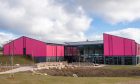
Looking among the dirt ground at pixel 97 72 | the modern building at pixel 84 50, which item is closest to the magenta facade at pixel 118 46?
the modern building at pixel 84 50

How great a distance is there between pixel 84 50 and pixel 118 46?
16.6 m

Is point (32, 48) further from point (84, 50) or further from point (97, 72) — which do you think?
point (97, 72)

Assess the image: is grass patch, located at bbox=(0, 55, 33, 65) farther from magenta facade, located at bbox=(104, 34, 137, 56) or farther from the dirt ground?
magenta facade, located at bbox=(104, 34, 137, 56)

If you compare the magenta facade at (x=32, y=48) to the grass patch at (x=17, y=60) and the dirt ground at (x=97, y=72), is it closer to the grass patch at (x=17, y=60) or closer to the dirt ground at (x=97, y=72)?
the grass patch at (x=17, y=60)

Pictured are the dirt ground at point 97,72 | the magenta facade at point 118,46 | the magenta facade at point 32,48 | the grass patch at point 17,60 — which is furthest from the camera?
the magenta facade at point 32,48

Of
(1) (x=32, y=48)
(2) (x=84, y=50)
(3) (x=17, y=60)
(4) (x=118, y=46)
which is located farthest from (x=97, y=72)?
(2) (x=84, y=50)

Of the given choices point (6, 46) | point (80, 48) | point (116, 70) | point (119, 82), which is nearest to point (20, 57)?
point (6, 46)

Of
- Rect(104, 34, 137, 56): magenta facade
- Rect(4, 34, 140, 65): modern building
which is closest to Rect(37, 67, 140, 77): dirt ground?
Rect(104, 34, 137, 56): magenta facade

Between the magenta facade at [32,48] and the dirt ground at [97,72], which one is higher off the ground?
the magenta facade at [32,48]

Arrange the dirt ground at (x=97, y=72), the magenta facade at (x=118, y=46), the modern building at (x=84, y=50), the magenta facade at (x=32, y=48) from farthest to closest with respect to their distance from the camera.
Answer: the magenta facade at (x=32, y=48) → the modern building at (x=84, y=50) → the magenta facade at (x=118, y=46) → the dirt ground at (x=97, y=72)

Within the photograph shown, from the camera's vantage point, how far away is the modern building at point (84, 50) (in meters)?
95.9

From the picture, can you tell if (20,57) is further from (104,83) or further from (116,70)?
(104,83)

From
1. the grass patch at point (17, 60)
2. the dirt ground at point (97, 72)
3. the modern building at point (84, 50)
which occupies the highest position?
the modern building at point (84, 50)

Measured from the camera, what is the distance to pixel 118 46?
9706 cm
